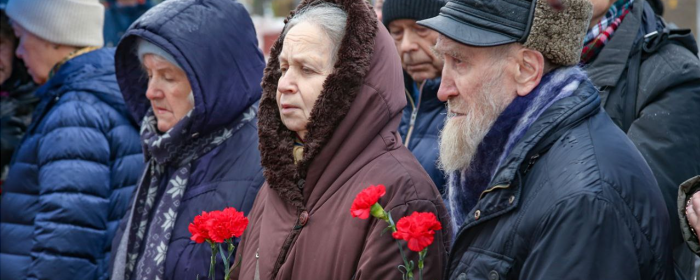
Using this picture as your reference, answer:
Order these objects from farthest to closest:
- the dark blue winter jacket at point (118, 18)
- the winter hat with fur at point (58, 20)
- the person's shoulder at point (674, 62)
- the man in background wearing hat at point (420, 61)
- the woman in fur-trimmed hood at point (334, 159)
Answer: the dark blue winter jacket at point (118, 18), the winter hat with fur at point (58, 20), the man in background wearing hat at point (420, 61), the person's shoulder at point (674, 62), the woman in fur-trimmed hood at point (334, 159)

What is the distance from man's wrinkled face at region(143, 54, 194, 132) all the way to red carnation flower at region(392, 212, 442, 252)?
1842 mm

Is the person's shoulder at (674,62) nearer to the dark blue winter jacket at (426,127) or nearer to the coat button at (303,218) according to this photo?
the dark blue winter jacket at (426,127)

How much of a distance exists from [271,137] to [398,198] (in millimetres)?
634

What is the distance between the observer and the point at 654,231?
87.3 inches

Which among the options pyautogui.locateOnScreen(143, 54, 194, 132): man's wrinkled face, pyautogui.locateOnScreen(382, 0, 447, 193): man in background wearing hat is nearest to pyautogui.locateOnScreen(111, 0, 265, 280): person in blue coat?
pyautogui.locateOnScreen(143, 54, 194, 132): man's wrinkled face

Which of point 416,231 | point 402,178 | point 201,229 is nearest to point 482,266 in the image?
point 416,231

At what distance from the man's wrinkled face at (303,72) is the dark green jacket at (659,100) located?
1.19 meters

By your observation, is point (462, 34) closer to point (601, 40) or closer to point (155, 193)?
point (601, 40)

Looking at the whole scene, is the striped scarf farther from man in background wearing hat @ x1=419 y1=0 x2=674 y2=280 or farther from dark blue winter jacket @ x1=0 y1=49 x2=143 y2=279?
dark blue winter jacket @ x1=0 y1=49 x2=143 y2=279

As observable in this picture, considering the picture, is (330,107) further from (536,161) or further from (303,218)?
(536,161)

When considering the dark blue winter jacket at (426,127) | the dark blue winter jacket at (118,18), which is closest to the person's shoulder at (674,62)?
the dark blue winter jacket at (426,127)

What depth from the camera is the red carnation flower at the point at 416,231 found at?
2289 mm

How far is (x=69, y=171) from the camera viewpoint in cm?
420

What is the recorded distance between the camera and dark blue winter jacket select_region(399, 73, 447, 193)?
12.8 feet
